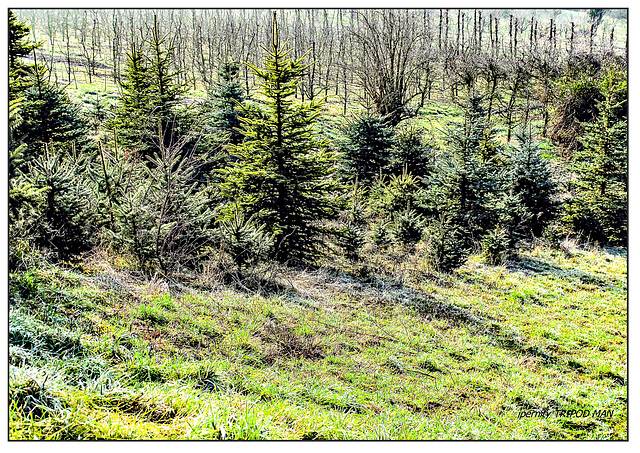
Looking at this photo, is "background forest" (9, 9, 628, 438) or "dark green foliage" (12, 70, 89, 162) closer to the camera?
"background forest" (9, 9, 628, 438)

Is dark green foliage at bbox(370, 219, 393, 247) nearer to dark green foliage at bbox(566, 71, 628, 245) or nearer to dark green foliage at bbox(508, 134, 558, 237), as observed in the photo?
dark green foliage at bbox(508, 134, 558, 237)

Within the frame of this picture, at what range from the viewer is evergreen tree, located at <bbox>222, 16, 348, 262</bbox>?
8789 mm

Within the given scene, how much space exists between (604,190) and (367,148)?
9.81 m

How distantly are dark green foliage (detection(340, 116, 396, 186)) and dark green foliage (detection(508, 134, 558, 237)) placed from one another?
16.2ft

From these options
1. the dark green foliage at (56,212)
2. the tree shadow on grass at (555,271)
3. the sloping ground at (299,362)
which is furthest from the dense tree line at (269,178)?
the sloping ground at (299,362)

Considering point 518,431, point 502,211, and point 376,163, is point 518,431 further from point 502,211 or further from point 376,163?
point 376,163

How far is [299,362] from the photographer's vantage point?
4887mm

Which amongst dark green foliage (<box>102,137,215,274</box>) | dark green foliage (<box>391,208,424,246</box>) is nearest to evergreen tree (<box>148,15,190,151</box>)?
dark green foliage (<box>102,137,215,274</box>)

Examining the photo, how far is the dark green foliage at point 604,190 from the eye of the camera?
606 inches

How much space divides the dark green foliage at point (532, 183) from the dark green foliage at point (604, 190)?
2.13 m

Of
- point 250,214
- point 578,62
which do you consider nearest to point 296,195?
point 250,214

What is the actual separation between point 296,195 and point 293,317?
358cm

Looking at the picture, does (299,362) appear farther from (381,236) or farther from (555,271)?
(555,271)

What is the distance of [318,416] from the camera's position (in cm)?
340
